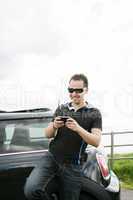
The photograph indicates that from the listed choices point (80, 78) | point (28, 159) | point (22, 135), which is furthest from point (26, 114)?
point (80, 78)

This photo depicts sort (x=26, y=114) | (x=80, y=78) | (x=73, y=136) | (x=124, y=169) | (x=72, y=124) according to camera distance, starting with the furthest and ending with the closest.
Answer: (x=124, y=169)
(x=26, y=114)
(x=80, y=78)
(x=73, y=136)
(x=72, y=124)

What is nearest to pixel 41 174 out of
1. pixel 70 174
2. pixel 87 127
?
pixel 70 174

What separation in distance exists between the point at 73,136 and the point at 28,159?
0.91m

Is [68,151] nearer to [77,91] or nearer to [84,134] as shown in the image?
[84,134]

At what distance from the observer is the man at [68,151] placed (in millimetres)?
5703

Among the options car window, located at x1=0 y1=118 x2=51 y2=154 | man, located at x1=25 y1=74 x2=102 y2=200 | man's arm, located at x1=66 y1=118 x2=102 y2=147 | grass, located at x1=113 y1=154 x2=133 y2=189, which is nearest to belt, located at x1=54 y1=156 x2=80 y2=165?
man, located at x1=25 y1=74 x2=102 y2=200

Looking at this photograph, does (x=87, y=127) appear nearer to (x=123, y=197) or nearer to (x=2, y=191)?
(x=2, y=191)

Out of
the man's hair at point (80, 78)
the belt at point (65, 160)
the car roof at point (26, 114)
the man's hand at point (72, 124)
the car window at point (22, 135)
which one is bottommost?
the belt at point (65, 160)

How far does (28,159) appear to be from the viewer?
641 centimetres

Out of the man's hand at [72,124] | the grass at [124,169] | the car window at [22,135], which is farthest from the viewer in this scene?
the grass at [124,169]

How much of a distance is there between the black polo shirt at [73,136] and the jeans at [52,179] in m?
0.10

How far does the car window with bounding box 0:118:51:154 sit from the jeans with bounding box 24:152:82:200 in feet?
2.37

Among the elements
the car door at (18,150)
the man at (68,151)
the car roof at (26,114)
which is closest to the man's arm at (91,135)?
the man at (68,151)

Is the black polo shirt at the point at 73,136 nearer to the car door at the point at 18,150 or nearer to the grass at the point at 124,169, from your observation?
the car door at the point at 18,150
